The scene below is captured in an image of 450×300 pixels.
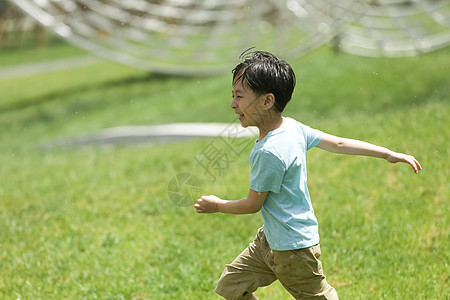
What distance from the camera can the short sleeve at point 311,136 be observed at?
8.13 ft

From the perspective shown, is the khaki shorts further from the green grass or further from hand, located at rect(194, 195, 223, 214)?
the green grass

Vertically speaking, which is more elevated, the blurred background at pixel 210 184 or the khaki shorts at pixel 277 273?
the khaki shorts at pixel 277 273

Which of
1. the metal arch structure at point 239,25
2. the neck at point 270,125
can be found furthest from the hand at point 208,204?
the metal arch structure at point 239,25

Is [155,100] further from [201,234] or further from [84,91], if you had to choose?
[201,234]

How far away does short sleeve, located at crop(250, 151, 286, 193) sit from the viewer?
2.24 meters

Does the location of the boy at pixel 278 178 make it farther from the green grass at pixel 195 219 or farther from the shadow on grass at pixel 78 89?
the shadow on grass at pixel 78 89

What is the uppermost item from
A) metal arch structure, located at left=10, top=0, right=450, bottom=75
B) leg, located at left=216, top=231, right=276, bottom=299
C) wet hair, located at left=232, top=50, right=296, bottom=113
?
wet hair, located at left=232, top=50, right=296, bottom=113

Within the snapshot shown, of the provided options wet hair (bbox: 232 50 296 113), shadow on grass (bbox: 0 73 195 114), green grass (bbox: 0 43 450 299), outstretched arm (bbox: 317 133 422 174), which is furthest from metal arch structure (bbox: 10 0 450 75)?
wet hair (bbox: 232 50 296 113)

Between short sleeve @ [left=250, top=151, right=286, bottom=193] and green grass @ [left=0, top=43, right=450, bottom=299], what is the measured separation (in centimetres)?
135

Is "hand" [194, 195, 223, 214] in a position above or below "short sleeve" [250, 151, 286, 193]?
below

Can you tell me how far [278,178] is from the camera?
2.25 meters

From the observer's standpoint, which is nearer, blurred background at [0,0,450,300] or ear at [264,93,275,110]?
ear at [264,93,275,110]

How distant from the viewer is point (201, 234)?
4.31 metres

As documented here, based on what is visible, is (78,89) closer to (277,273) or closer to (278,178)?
(277,273)
